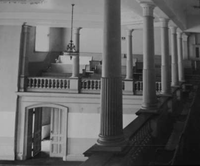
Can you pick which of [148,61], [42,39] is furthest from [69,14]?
[148,61]

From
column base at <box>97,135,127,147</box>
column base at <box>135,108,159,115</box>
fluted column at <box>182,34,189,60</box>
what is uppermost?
fluted column at <box>182,34,189,60</box>

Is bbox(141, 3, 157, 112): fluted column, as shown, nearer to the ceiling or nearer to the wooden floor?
the ceiling

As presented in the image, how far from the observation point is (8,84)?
11.9 meters

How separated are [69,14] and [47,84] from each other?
3.81 metres

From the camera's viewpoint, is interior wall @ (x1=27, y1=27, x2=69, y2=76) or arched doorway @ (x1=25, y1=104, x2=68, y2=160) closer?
arched doorway @ (x1=25, y1=104, x2=68, y2=160)

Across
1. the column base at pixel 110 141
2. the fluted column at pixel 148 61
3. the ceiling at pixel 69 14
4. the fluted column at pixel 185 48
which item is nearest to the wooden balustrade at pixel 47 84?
the ceiling at pixel 69 14

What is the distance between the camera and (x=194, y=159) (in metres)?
2.21

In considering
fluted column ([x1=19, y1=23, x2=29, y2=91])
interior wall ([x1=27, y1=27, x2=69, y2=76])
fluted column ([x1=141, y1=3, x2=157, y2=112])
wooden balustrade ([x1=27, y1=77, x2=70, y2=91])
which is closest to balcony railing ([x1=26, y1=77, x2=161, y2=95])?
wooden balustrade ([x1=27, y1=77, x2=70, y2=91])

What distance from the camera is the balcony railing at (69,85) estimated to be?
11.8 meters

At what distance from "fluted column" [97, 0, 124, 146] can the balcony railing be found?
8001mm

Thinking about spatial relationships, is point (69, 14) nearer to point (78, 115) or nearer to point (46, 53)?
point (78, 115)

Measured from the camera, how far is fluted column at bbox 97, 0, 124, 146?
144 inches

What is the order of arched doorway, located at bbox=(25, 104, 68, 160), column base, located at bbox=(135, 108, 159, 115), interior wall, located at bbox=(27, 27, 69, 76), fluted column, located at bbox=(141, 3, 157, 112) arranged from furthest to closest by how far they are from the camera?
interior wall, located at bbox=(27, 27, 69, 76)
arched doorway, located at bbox=(25, 104, 68, 160)
fluted column, located at bbox=(141, 3, 157, 112)
column base, located at bbox=(135, 108, 159, 115)

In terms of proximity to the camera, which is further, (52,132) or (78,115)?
(52,132)
